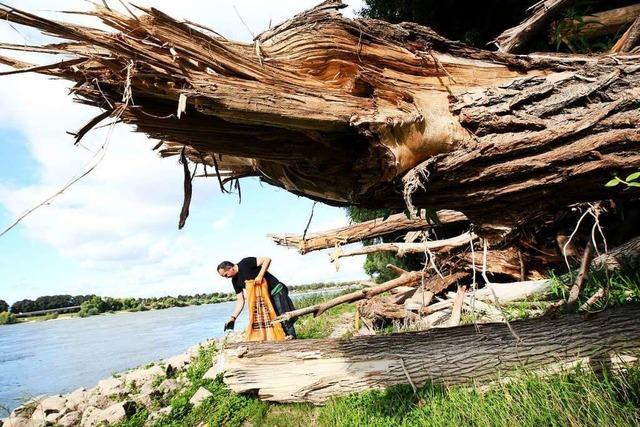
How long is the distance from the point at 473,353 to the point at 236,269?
487 centimetres

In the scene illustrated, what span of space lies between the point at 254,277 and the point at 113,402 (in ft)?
12.0

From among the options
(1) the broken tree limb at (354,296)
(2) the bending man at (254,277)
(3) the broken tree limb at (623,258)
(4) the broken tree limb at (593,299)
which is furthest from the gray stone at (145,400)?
(3) the broken tree limb at (623,258)

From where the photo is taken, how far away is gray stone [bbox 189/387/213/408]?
5.89 m

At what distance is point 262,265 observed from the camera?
25.5 ft

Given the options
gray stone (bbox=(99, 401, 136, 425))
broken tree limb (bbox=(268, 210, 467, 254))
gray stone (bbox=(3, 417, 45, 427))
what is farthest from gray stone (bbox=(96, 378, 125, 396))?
broken tree limb (bbox=(268, 210, 467, 254))

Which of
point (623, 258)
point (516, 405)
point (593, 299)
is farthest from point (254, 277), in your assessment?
point (623, 258)

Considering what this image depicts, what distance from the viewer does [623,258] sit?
516 cm

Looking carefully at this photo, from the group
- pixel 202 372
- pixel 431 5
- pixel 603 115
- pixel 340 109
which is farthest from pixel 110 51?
pixel 431 5

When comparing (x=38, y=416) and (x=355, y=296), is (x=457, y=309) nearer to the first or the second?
(x=355, y=296)

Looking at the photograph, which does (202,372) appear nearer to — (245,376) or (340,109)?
(245,376)

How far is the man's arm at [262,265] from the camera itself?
24.9ft

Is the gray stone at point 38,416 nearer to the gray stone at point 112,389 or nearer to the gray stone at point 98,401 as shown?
the gray stone at point 98,401

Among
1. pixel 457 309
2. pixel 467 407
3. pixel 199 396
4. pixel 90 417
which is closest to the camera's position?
pixel 467 407

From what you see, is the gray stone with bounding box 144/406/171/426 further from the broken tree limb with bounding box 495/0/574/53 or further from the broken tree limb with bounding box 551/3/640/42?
the broken tree limb with bounding box 551/3/640/42
